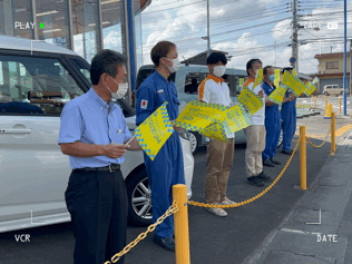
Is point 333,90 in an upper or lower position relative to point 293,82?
upper

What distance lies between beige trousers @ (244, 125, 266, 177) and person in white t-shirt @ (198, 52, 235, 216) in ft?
3.62

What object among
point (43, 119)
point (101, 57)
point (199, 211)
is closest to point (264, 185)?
point (199, 211)

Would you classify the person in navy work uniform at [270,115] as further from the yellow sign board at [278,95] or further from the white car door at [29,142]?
the white car door at [29,142]

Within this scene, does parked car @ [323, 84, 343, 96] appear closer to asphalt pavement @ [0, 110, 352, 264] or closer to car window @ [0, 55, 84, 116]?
asphalt pavement @ [0, 110, 352, 264]

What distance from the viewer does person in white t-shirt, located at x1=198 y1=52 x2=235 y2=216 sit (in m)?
4.29

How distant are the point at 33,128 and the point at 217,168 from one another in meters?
2.19

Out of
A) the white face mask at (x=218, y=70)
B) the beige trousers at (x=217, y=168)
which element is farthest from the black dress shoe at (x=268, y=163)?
the white face mask at (x=218, y=70)

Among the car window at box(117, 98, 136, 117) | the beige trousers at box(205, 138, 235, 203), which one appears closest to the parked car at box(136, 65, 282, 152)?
the beige trousers at box(205, 138, 235, 203)

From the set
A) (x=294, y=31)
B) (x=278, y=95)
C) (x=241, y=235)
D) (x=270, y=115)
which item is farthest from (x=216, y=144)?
(x=294, y=31)

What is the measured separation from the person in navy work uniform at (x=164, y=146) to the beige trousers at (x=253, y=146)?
2.35m

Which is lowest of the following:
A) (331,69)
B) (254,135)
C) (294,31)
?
(254,135)

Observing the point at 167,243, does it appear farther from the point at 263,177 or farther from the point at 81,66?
the point at 263,177

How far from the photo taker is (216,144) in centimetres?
433

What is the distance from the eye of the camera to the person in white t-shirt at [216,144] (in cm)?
429
